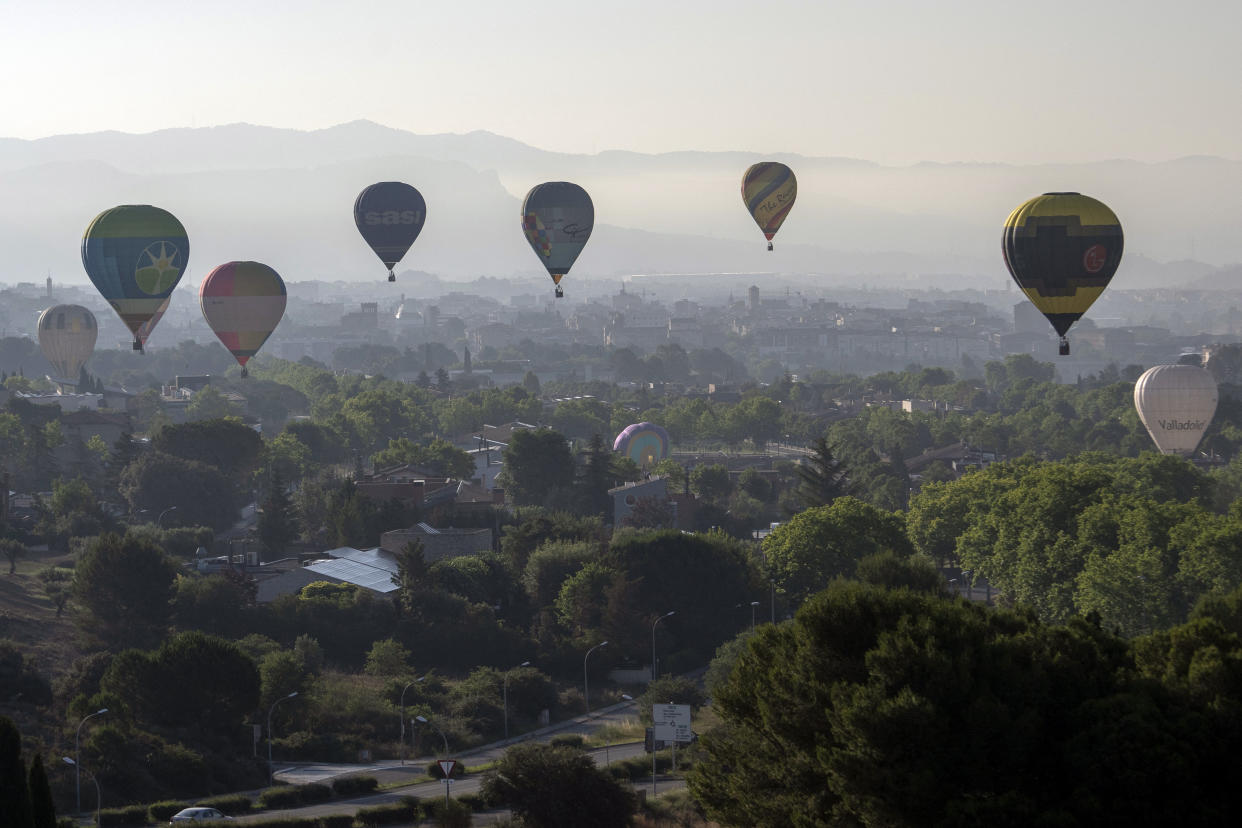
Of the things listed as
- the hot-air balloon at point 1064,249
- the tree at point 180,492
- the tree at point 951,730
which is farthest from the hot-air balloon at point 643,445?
the tree at point 951,730

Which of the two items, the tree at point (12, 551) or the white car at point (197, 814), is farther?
the tree at point (12, 551)

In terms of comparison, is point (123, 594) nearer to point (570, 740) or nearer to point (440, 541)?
point (440, 541)

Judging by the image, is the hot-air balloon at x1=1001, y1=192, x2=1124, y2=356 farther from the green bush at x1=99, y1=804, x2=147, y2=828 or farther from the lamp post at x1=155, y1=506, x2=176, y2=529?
the lamp post at x1=155, y1=506, x2=176, y2=529

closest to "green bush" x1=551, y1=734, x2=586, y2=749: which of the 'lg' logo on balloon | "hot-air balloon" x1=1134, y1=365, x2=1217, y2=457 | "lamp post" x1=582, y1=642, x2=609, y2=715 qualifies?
"lamp post" x1=582, y1=642, x2=609, y2=715

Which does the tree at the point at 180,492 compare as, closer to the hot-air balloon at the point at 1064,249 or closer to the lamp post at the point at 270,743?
the lamp post at the point at 270,743

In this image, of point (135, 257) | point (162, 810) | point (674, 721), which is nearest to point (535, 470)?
point (135, 257)
